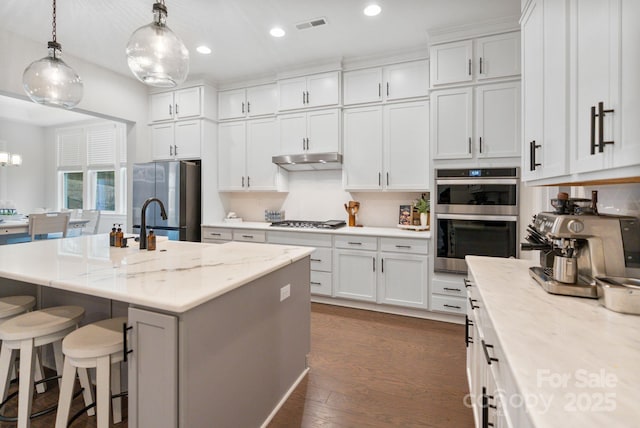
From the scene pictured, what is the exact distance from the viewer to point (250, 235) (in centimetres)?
409

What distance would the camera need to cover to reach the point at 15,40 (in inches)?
131

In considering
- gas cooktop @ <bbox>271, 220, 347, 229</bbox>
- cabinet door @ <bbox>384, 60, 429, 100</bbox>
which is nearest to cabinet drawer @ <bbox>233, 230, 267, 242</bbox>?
gas cooktop @ <bbox>271, 220, 347, 229</bbox>

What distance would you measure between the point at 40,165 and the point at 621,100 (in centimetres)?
966

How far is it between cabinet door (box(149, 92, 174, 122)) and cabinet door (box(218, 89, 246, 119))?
723 mm

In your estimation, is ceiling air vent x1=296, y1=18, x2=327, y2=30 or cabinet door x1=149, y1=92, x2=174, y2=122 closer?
ceiling air vent x1=296, y1=18, x2=327, y2=30

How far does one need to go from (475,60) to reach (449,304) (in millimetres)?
2460

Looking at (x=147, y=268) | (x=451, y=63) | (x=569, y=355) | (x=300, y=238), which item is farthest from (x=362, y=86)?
(x=569, y=355)

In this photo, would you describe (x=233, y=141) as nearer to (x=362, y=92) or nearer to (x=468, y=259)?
(x=362, y=92)

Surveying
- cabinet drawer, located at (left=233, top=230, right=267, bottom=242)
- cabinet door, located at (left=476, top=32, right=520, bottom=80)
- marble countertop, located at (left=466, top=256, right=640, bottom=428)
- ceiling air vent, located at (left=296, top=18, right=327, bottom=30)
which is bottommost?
marble countertop, located at (left=466, top=256, right=640, bottom=428)

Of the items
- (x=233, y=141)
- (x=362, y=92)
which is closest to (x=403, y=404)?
(x=362, y=92)

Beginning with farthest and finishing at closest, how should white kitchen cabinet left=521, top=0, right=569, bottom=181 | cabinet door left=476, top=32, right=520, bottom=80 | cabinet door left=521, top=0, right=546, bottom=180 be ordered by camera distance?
1. cabinet door left=476, top=32, right=520, bottom=80
2. cabinet door left=521, top=0, right=546, bottom=180
3. white kitchen cabinet left=521, top=0, right=569, bottom=181

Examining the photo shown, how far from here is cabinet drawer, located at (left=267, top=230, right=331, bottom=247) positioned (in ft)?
12.1

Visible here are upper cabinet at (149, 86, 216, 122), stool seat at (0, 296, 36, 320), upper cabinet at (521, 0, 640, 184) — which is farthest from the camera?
upper cabinet at (149, 86, 216, 122)

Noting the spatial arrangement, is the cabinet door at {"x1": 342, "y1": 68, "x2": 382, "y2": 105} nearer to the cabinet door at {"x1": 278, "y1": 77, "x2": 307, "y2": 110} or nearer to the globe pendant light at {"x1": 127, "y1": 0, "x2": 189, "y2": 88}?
the cabinet door at {"x1": 278, "y1": 77, "x2": 307, "y2": 110}
